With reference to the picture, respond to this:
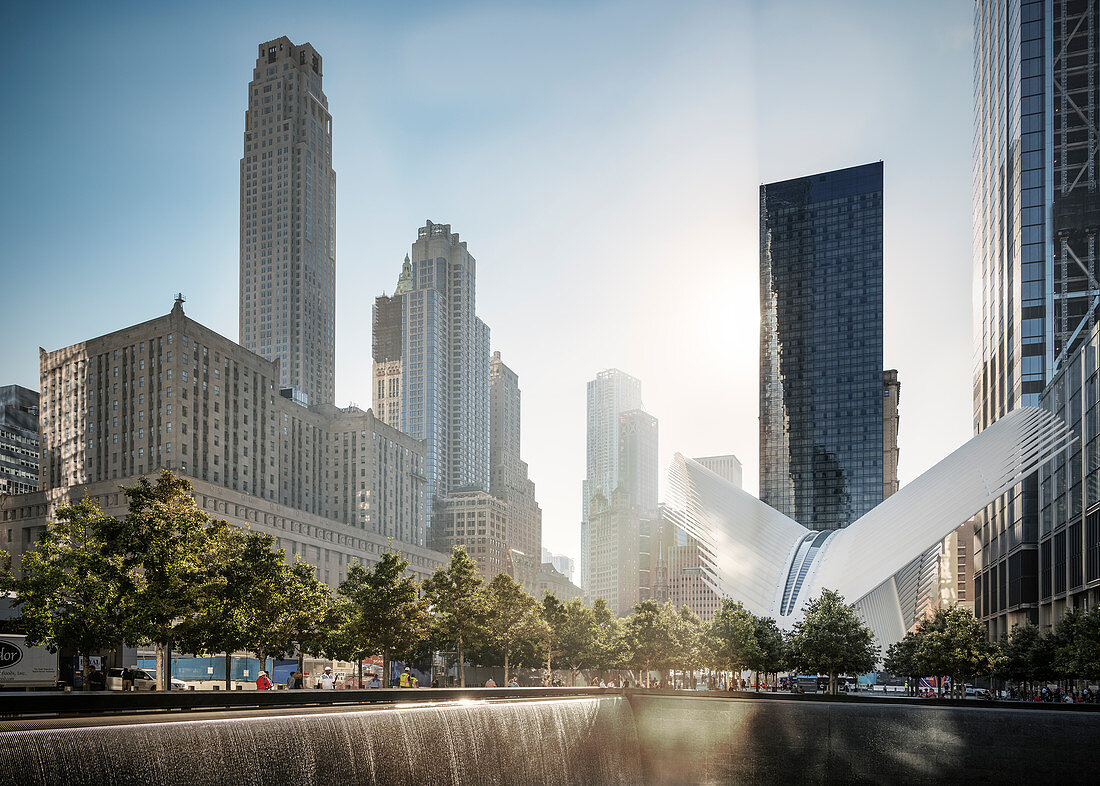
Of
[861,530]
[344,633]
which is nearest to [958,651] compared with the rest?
[861,530]

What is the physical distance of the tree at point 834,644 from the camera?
49.4 m

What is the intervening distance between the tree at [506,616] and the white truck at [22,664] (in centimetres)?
2133

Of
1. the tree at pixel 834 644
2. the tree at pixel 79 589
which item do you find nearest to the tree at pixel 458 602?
the tree at pixel 834 644

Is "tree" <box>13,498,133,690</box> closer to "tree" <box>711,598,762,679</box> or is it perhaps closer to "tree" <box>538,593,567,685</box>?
"tree" <box>538,593,567,685</box>

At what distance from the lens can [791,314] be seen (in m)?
182

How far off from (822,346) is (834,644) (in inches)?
5272

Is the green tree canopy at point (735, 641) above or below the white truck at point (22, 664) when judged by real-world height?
below

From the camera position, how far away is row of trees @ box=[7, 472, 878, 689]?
32281mm

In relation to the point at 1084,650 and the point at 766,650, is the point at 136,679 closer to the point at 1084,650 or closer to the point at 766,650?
the point at 766,650

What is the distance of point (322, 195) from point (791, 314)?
92.9 m

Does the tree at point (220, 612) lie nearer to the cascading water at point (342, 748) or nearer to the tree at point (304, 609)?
the tree at point (304, 609)

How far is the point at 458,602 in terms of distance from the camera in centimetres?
4875

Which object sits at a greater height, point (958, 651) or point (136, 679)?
point (958, 651)

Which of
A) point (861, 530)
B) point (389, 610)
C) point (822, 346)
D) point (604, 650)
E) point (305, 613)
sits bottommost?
point (604, 650)
